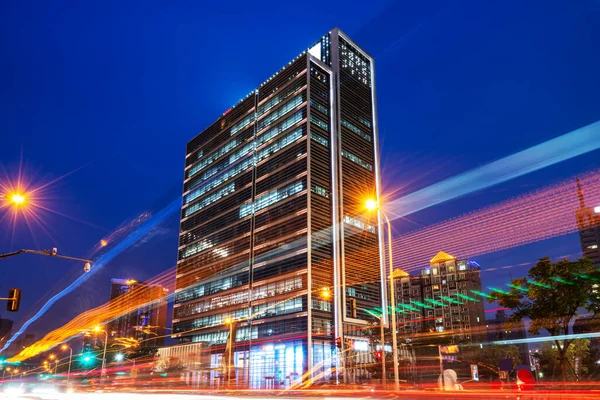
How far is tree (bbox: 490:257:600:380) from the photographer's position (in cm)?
→ 2730

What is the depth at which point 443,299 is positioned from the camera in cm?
14525

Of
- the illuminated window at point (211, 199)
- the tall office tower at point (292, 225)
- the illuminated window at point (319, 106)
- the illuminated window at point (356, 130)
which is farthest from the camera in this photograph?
the illuminated window at point (211, 199)

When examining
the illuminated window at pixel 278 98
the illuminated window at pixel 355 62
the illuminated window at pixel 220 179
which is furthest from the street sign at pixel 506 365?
the illuminated window at pixel 355 62

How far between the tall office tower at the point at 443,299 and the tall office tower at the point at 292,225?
2317 inches

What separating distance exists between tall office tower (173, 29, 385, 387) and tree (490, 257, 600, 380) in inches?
1671

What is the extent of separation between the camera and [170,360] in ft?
329

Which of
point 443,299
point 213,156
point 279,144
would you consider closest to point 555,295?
point 279,144

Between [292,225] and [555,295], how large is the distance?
6036 cm

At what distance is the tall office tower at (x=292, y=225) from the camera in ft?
267

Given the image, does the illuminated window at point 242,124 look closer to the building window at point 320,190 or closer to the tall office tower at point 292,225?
the tall office tower at point 292,225

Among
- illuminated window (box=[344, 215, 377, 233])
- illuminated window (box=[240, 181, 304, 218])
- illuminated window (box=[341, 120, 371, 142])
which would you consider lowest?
illuminated window (box=[344, 215, 377, 233])

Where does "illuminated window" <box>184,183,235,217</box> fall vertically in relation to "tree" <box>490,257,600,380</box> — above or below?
above

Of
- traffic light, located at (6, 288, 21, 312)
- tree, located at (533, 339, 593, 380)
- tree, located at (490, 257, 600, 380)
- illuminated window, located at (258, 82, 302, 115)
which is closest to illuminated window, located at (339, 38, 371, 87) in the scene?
illuminated window, located at (258, 82, 302, 115)

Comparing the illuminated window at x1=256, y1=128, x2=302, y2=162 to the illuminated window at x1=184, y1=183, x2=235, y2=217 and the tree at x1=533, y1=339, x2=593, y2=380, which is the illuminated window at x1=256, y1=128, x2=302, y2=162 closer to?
the illuminated window at x1=184, y1=183, x2=235, y2=217
